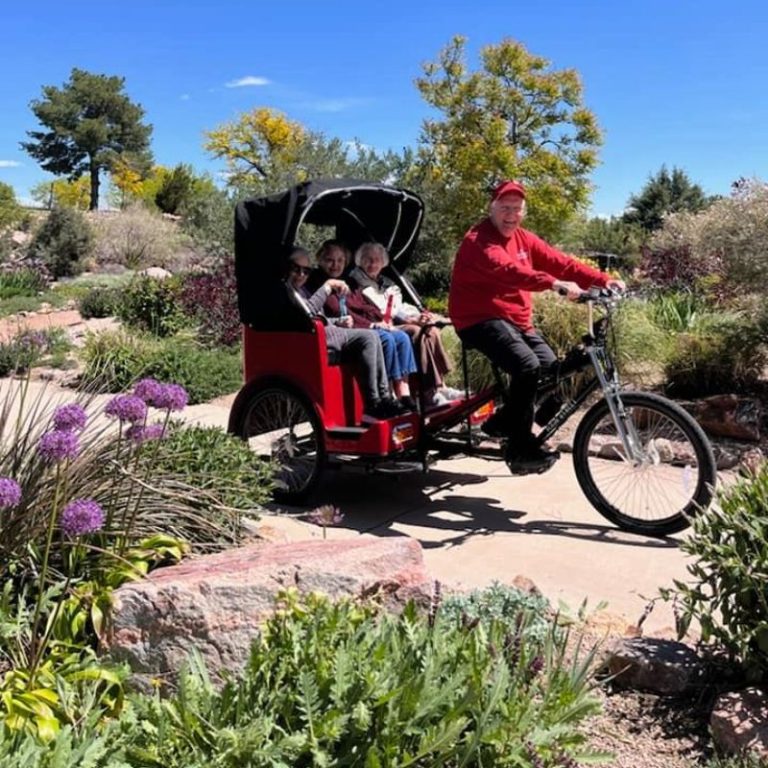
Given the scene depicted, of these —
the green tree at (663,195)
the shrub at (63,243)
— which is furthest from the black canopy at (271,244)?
the green tree at (663,195)

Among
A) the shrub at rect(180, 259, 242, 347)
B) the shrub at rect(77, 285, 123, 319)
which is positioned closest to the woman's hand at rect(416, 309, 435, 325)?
the shrub at rect(180, 259, 242, 347)

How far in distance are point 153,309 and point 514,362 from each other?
8.53m

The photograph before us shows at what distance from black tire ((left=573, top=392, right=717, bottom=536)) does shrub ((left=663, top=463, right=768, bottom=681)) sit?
54.0 inches

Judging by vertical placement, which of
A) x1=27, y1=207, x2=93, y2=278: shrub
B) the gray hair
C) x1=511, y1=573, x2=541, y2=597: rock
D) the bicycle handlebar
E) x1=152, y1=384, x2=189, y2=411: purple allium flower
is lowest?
x1=511, y1=573, x2=541, y2=597: rock

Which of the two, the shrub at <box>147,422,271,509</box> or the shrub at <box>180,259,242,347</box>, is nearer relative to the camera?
the shrub at <box>147,422,271,509</box>

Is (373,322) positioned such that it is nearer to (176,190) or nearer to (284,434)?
(284,434)

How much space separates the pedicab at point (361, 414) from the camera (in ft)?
16.0

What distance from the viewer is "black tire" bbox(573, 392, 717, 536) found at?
4.54m

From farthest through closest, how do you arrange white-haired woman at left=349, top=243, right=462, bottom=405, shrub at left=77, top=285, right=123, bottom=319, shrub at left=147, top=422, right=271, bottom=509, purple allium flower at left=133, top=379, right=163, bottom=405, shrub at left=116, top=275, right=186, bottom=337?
shrub at left=77, top=285, right=123, bottom=319 < shrub at left=116, top=275, right=186, bottom=337 < white-haired woman at left=349, top=243, right=462, bottom=405 < shrub at left=147, top=422, right=271, bottom=509 < purple allium flower at left=133, top=379, right=163, bottom=405

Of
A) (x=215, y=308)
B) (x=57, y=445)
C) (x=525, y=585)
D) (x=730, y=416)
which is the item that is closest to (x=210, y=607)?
(x=57, y=445)

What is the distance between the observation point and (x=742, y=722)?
2465mm

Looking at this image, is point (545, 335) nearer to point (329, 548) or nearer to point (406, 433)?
point (406, 433)

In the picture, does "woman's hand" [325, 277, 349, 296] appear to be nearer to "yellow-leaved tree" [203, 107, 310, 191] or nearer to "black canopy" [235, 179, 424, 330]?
"black canopy" [235, 179, 424, 330]

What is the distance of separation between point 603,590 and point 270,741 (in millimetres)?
2372
